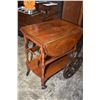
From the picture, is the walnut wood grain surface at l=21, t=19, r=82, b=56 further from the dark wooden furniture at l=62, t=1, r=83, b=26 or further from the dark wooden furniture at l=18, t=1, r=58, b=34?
the dark wooden furniture at l=62, t=1, r=83, b=26

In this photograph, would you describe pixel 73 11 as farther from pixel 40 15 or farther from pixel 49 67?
pixel 49 67

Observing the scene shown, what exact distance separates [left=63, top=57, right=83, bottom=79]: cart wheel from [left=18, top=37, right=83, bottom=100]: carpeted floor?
6 cm

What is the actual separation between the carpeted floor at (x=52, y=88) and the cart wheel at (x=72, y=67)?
2.2 inches

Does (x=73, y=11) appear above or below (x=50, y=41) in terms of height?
above

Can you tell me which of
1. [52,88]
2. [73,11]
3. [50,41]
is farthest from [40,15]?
[52,88]

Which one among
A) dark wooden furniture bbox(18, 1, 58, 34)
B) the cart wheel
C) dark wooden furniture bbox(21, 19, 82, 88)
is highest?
dark wooden furniture bbox(18, 1, 58, 34)

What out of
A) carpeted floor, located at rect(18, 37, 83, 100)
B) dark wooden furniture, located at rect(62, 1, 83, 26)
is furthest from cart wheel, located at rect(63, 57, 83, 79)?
dark wooden furniture, located at rect(62, 1, 83, 26)

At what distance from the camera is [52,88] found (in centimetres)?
184

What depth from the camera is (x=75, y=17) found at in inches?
110

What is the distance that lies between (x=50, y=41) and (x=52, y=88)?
2.10ft

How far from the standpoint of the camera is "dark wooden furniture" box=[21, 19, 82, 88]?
1.54 metres
